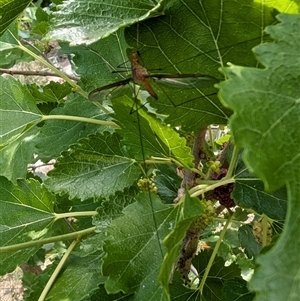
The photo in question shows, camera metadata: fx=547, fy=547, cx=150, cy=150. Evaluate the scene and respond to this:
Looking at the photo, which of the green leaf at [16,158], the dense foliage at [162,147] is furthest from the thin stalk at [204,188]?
the green leaf at [16,158]

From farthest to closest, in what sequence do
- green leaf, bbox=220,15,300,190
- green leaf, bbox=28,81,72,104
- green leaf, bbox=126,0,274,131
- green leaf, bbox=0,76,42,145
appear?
green leaf, bbox=28,81,72,104 < green leaf, bbox=0,76,42,145 < green leaf, bbox=126,0,274,131 < green leaf, bbox=220,15,300,190

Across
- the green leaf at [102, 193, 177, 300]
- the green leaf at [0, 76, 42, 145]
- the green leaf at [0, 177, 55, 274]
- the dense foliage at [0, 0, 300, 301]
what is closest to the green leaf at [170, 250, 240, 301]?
the dense foliage at [0, 0, 300, 301]

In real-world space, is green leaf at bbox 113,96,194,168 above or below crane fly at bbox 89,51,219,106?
below

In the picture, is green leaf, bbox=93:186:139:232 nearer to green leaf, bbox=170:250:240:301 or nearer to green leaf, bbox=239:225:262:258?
green leaf, bbox=170:250:240:301

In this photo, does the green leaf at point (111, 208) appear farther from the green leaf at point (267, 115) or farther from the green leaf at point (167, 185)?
the green leaf at point (267, 115)

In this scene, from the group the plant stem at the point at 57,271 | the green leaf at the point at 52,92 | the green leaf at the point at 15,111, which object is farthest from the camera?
the green leaf at the point at 52,92

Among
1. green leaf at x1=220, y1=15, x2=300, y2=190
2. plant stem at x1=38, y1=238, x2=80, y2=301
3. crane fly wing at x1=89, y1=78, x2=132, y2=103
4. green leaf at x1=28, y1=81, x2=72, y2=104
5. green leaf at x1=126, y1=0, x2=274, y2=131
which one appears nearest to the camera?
green leaf at x1=220, y1=15, x2=300, y2=190

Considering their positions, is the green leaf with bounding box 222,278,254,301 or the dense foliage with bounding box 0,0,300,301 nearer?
the dense foliage with bounding box 0,0,300,301

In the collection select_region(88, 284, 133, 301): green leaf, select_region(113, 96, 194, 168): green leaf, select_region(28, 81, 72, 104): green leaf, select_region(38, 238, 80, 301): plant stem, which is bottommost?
select_region(38, 238, 80, 301): plant stem
